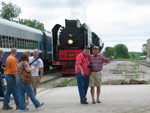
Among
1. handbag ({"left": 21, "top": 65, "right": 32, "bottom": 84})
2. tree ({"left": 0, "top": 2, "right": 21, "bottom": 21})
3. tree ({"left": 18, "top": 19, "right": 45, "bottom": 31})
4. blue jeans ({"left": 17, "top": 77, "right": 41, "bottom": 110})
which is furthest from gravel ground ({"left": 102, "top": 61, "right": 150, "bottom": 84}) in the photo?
tree ({"left": 18, "top": 19, "right": 45, "bottom": 31})

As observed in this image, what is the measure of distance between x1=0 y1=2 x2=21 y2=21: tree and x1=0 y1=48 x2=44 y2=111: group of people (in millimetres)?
79344

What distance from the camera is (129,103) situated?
1062 centimetres

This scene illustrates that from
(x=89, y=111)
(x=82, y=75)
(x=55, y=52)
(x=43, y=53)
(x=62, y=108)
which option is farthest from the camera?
(x=43, y=53)

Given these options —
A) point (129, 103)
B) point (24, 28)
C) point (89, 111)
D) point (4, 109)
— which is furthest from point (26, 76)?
point (24, 28)

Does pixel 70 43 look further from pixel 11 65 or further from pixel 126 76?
pixel 11 65

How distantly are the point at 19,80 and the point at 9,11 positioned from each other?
8182 cm

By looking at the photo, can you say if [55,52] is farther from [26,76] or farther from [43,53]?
[26,76]

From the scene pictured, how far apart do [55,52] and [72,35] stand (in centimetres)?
217

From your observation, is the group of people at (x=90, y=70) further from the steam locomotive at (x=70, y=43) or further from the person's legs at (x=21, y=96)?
the steam locomotive at (x=70, y=43)

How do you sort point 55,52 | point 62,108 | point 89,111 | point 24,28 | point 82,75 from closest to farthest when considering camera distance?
point 89,111, point 62,108, point 82,75, point 24,28, point 55,52

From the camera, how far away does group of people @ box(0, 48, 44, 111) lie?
998cm

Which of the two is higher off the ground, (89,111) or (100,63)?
(100,63)

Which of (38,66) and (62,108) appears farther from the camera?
(38,66)

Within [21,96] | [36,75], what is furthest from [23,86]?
[36,75]
